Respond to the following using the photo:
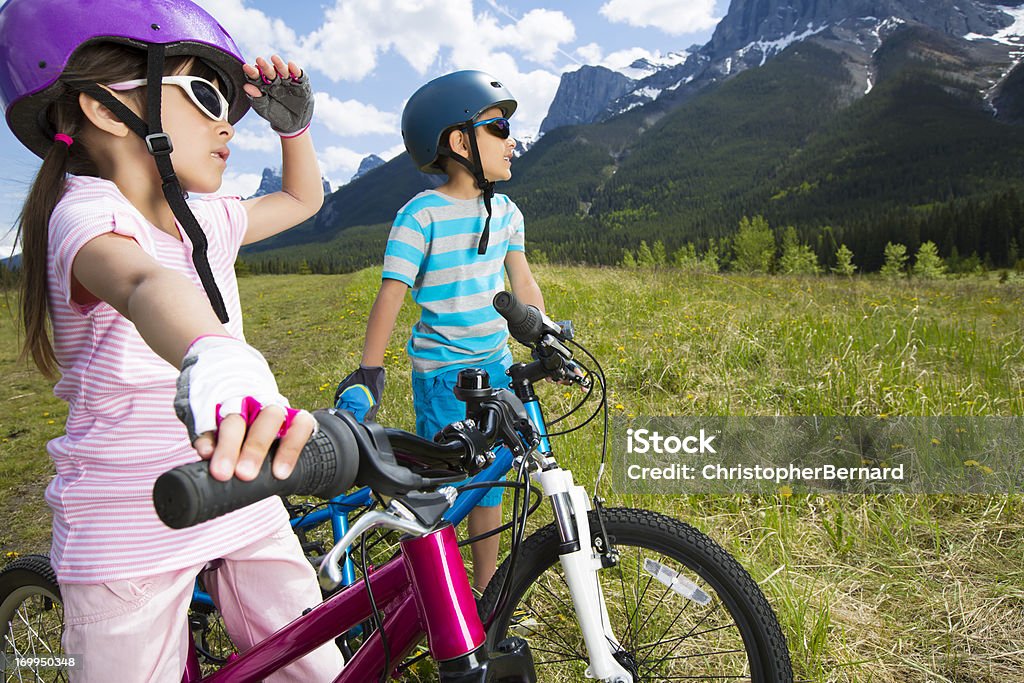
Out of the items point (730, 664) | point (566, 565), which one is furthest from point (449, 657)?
point (730, 664)

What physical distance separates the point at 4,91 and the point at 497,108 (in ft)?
6.38

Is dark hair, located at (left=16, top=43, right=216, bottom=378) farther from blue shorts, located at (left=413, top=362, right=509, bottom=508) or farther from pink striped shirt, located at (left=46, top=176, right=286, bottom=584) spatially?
blue shorts, located at (left=413, top=362, right=509, bottom=508)

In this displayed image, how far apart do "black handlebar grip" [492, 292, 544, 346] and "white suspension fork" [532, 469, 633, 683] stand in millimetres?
369

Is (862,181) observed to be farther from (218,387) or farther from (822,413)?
(218,387)

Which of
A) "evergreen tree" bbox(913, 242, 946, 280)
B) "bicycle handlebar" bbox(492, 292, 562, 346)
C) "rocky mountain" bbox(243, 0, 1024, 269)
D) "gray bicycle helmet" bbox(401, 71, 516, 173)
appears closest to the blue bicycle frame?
"bicycle handlebar" bbox(492, 292, 562, 346)

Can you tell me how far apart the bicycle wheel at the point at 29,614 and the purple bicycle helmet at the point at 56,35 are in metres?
1.53

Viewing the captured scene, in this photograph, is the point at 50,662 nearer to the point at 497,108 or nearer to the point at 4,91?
the point at 4,91

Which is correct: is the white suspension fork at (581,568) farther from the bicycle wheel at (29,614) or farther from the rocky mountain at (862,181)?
the rocky mountain at (862,181)

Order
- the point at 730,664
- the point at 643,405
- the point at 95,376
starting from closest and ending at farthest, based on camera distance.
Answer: the point at 95,376
the point at 730,664
the point at 643,405

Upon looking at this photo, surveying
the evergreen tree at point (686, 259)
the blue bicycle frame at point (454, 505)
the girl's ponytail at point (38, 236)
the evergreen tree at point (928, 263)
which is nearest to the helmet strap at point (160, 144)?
the girl's ponytail at point (38, 236)

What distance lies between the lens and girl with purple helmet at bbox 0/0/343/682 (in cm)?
147

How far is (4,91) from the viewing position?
1650mm

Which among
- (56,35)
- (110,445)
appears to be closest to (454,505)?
(110,445)

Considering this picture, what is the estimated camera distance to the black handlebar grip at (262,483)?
630mm
